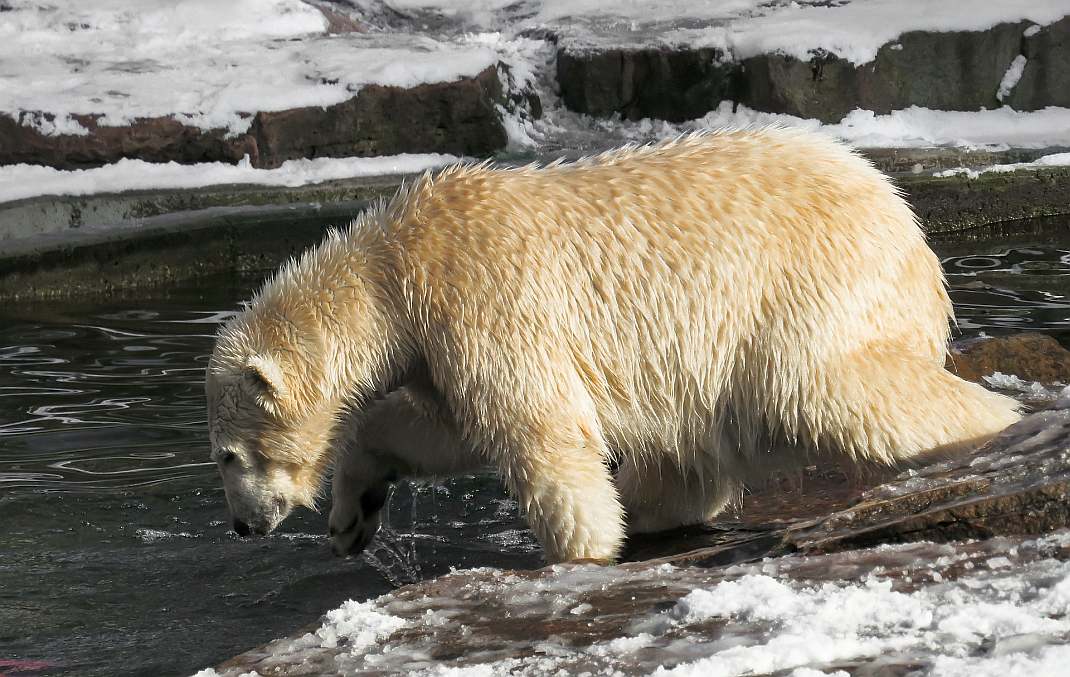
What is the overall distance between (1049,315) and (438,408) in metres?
4.15

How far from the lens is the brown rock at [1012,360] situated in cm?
536

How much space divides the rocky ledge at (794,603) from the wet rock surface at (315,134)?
20.5 ft

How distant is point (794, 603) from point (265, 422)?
5.91 ft

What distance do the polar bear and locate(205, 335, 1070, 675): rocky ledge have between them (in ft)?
1.30

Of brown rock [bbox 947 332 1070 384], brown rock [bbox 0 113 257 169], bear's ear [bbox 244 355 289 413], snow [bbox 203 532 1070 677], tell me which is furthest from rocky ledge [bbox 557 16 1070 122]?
snow [bbox 203 532 1070 677]

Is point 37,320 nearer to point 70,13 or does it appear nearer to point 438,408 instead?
point 70,13

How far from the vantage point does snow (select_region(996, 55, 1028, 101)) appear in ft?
32.1

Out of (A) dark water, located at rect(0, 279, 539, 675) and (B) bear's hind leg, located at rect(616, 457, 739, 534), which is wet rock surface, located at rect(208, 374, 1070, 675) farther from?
(A) dark water, located at rect(0, 279, 539, 675)

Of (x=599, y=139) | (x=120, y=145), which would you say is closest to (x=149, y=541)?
(x=120, y=145)

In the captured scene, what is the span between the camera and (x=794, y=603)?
8.36ft

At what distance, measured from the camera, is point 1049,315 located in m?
6.96

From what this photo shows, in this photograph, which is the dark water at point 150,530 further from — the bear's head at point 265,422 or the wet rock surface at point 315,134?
the wet rock surface at point 315,134

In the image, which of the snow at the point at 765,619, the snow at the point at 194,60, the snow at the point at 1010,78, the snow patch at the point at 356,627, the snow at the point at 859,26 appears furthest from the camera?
the snow at the point at 1010,78

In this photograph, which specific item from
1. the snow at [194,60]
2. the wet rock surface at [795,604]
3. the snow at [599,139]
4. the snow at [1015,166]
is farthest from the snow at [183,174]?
the wet rock surface at [795,604]
